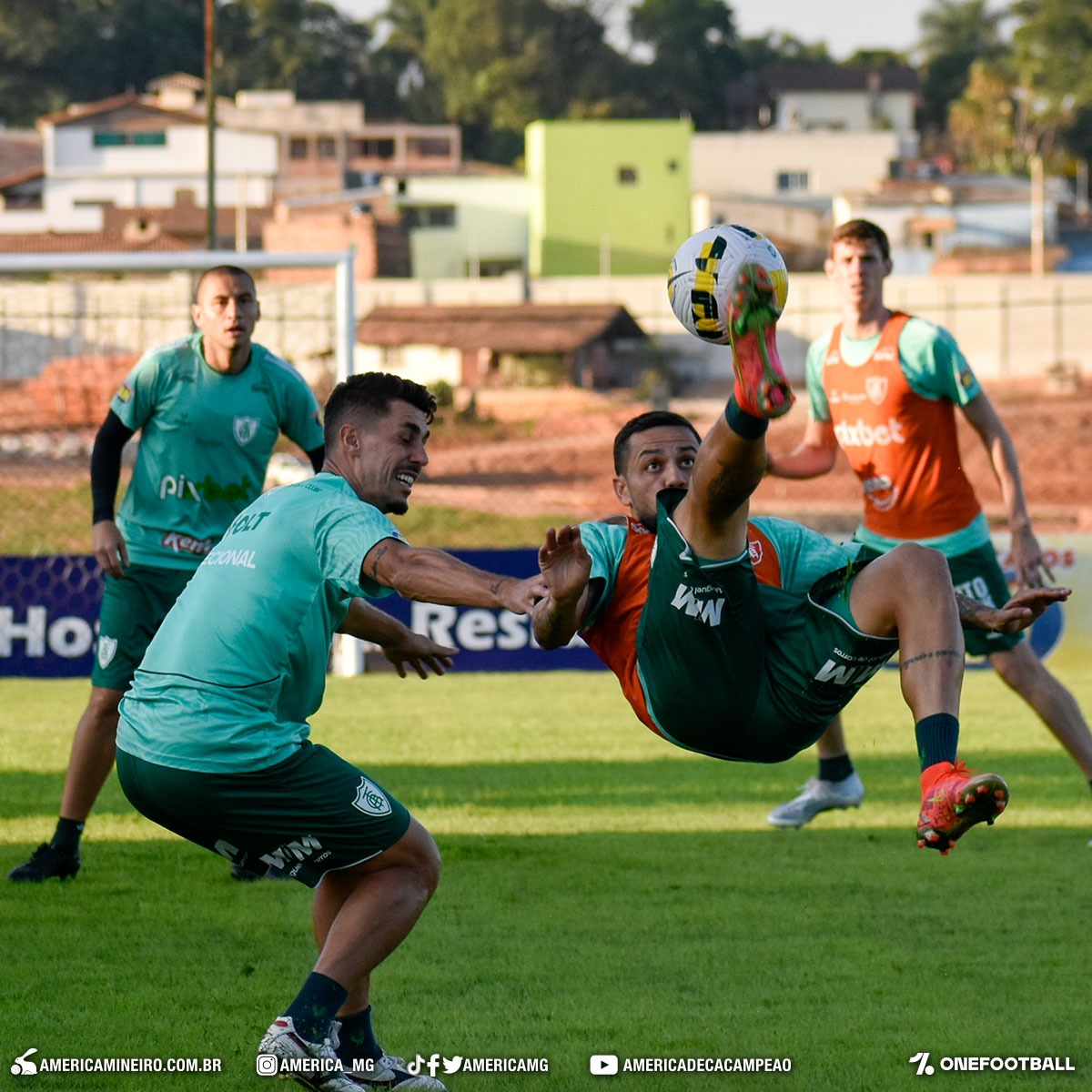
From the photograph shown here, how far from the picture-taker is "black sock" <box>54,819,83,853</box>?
7.16 metres

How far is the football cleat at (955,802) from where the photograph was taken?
4.52 meters

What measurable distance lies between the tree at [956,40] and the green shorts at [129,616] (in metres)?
128

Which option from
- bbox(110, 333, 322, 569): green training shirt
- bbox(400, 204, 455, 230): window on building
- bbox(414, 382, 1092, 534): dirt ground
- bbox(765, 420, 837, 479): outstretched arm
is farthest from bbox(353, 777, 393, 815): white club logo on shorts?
bbox(400, 204, 455, 230): window on building

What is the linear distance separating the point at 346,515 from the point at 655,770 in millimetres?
5784

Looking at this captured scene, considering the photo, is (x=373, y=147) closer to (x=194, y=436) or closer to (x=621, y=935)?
(x=194, y=436)

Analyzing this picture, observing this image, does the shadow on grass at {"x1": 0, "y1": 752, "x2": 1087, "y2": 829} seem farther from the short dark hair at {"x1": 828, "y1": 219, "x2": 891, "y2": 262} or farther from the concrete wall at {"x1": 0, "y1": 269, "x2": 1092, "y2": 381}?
the concrete wall at {"x1": 0, "y1": 269, "x2": 1092, "y2": 381}

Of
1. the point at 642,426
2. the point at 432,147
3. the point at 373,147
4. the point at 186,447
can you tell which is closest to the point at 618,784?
the point at 186,447

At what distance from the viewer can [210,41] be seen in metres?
31.5

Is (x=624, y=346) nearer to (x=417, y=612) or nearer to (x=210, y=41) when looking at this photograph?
(x=210, y=41)

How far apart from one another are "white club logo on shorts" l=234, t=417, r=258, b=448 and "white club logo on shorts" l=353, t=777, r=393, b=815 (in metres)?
3.43

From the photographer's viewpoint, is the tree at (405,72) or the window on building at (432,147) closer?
the window on building at (432,147)

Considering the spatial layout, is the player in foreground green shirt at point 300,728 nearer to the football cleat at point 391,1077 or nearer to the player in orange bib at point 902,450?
the football cleat at point 391,1077

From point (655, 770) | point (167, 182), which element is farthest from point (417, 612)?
point (167, 182)

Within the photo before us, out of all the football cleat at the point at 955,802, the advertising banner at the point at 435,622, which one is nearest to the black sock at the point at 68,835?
the football cleat at the point at 955,802
